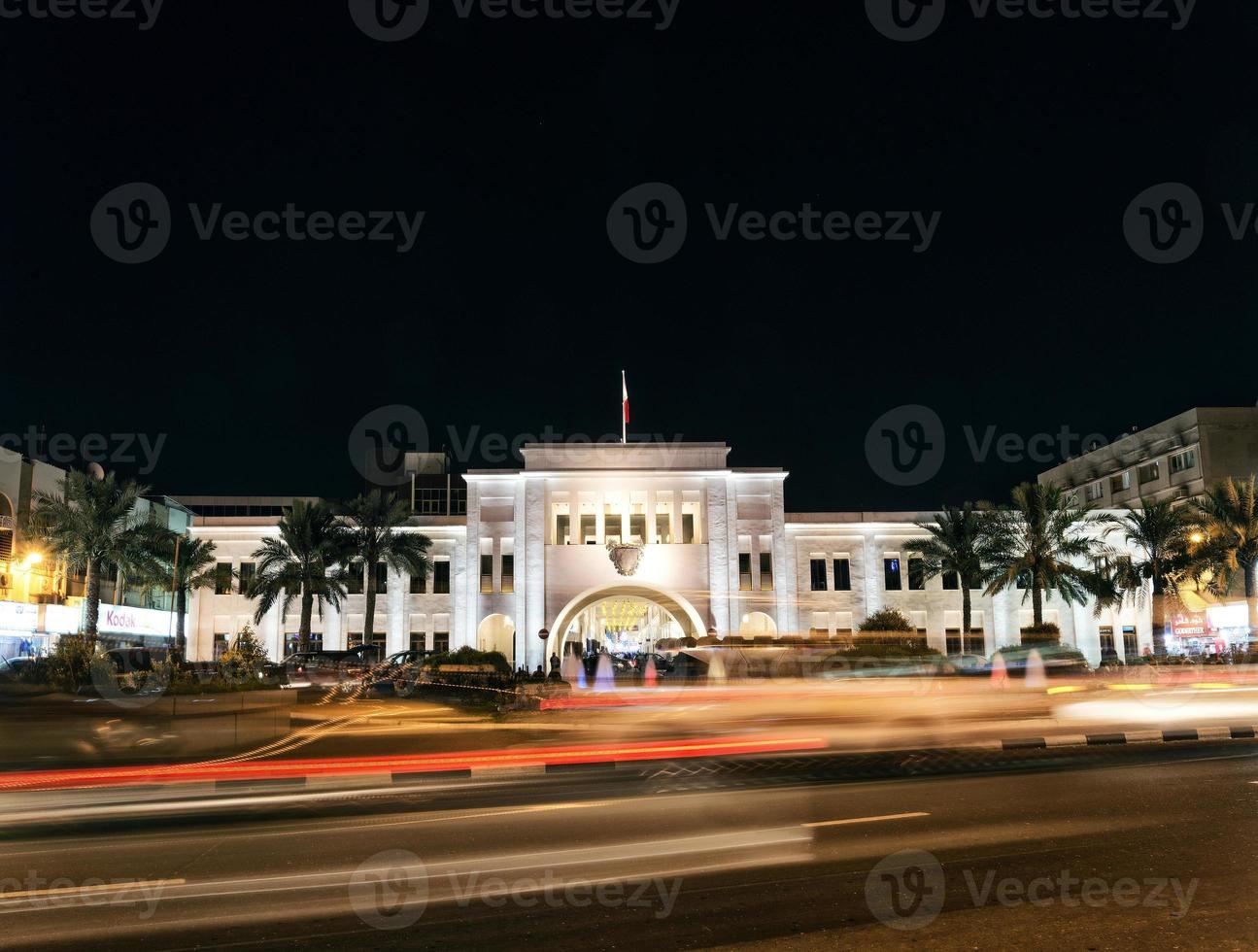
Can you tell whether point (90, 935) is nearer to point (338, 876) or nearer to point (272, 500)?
point (338, 876)

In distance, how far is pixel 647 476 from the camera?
175ft

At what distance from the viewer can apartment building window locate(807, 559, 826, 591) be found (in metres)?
55.3

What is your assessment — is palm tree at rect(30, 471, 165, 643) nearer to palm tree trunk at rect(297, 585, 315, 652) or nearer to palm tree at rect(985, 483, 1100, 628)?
palm tree trunk at rect(297, 585, 315, 652)

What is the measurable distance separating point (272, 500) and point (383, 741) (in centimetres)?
5823

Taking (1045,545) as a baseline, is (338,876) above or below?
below

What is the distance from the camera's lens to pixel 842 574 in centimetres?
5569

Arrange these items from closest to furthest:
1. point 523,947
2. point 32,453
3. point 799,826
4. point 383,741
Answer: point 523,947 → point 799,826 → point 383,741 → point 32,453

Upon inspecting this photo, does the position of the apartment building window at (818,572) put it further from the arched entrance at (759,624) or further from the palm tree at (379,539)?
the palm tree at (379,539)

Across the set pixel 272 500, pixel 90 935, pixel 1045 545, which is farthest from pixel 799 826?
pixel 272 500

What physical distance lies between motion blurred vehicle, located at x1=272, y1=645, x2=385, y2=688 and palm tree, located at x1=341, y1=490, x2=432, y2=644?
5474mm

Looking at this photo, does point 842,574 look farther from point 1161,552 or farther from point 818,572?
point 1161,552
